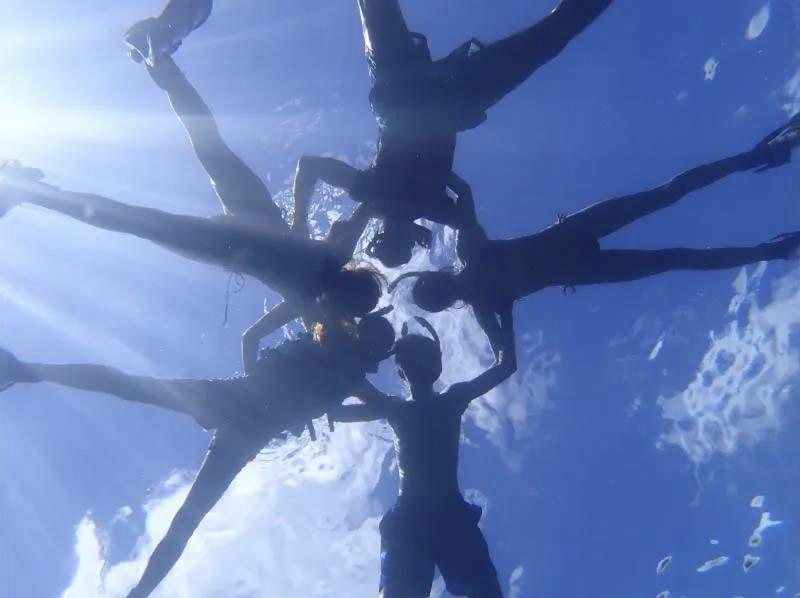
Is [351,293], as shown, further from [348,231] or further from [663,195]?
[663,195]

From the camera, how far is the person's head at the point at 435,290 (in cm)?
734

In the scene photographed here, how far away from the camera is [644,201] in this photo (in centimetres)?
732

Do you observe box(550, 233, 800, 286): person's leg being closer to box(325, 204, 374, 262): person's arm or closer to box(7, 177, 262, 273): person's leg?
box(325, 204, 374, 262): person's arm

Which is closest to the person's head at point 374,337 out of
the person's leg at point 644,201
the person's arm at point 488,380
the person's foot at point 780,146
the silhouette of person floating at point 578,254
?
the silhouette of person floating at point 578,254

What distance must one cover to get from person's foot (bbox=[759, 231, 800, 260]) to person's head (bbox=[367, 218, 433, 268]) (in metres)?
4.20

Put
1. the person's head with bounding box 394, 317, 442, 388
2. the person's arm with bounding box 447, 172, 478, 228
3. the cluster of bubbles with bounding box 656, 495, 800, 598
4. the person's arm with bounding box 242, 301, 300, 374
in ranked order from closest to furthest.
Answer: the person's head with bounding box 394, 317, 442, 388 → the person's arm with bounding box 447, 172, 478, 228 → the person's arm with bounding box 242, 301, 300, 374 → the cluster of bubbles with bounding box 656, 495, 800, 598

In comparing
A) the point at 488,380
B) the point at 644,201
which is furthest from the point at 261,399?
the point at 644,201

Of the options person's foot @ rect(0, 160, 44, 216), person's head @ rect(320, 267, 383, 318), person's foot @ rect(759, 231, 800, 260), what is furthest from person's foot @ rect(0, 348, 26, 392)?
person's foot @ rect(759, 231, 800, 260)

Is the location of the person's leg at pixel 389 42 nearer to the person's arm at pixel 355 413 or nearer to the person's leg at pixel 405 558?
the person's arm at pixel 355 413

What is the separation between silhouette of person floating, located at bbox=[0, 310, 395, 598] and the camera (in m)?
6.80

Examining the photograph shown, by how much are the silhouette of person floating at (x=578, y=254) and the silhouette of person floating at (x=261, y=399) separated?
917mm

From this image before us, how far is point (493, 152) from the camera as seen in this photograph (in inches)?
549

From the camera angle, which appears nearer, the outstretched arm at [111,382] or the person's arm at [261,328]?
the outstretched arm at [111,382]

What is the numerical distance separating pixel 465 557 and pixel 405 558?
654mm
